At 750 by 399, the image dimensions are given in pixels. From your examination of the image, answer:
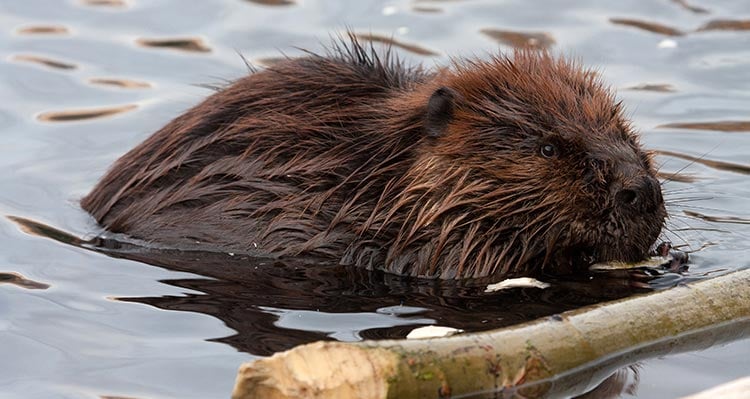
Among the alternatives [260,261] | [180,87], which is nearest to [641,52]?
[180,87]

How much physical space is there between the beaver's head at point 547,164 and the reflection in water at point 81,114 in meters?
3.01

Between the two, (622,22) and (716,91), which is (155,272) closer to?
(716,91)

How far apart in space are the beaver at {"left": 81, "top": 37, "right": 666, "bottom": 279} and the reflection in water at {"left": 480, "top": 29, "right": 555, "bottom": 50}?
3303 millimetres

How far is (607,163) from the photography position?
17.6 ft

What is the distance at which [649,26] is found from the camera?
939 centimetres

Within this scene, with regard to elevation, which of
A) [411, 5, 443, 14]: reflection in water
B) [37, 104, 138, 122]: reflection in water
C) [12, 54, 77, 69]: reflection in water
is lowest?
[37, 104, 138, 122]: reflection in water

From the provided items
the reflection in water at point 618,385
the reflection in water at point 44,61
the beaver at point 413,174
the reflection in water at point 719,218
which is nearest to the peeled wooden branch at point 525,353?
the reflection in water at point 618,385

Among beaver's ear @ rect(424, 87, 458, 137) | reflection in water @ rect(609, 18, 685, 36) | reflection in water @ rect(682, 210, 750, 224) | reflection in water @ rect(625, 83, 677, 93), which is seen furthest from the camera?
reflection in water @ rect(609, 18, 685, 36)

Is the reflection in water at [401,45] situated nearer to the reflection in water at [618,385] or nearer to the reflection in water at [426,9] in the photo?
the reflection in water at [426,9]

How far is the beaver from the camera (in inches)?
213

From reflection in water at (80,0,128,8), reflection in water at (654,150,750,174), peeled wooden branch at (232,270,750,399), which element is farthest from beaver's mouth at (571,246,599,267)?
reflection in water at (80,0,128,8)

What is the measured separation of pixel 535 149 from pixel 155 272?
1.50 m

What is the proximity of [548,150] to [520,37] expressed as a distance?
3.90 metres

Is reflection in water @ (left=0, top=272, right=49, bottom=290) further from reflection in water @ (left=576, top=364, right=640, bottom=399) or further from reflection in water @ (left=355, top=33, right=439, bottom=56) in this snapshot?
reflection in water @ (left=355, top=33, right=439, bottom=56)
